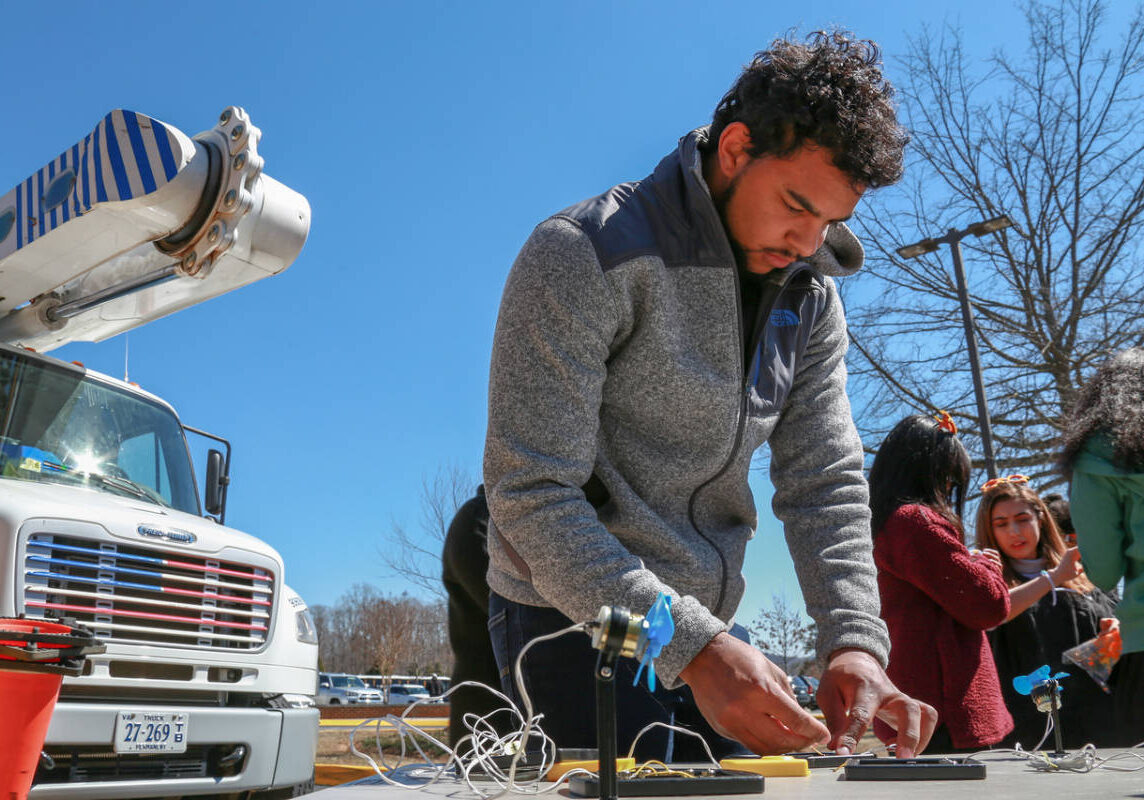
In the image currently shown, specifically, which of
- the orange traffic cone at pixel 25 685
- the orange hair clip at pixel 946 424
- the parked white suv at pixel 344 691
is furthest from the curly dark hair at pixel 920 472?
the parked white suv at pixel 344 691

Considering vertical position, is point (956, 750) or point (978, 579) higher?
point (978, 579)

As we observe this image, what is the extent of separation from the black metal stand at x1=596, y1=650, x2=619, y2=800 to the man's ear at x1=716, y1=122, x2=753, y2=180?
1.32 meters

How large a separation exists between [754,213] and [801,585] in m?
0.83

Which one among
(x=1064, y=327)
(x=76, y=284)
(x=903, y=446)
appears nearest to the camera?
(x=903, y=446)

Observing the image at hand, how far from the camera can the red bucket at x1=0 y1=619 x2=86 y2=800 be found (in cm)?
119

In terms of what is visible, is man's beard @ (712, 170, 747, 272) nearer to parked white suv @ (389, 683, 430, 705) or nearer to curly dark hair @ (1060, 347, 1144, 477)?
curly dark hair @ (1060, 347, 1144, 477)

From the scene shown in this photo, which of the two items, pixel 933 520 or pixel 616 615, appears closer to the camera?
pixel 616 615

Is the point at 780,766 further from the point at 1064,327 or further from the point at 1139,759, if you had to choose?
the point at 1064,327

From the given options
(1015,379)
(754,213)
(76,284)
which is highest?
(1015,379)

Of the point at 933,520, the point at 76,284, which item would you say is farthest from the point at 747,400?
the point at 76,284

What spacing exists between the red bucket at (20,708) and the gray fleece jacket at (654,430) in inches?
30.5

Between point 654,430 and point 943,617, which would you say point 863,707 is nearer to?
point 654,430

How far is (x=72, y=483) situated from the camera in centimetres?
491

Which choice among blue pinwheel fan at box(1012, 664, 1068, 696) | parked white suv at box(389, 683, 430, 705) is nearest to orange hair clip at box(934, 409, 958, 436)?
blue pinwheel fan at box(1012, 664, 1068, 696)
